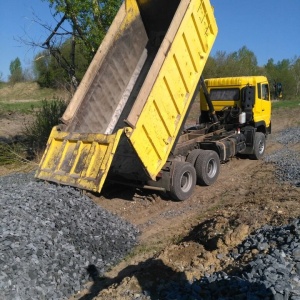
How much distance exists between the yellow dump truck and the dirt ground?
476 millimetres

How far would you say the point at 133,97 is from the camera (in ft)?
28.1

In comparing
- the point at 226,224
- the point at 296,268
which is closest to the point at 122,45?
the point at 226,224

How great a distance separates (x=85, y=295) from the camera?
4586 millimetres

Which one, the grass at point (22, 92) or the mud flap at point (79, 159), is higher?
the grass at point (22, 92)

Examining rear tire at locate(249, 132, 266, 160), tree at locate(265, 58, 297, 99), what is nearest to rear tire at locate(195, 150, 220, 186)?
rear tire at locate(249, 132, 266, 160)

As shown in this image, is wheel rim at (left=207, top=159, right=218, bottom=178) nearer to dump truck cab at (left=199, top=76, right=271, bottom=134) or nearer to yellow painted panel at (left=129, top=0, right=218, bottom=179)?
yellow painted panel at (left=129, top=0, right=218, bottom=179)

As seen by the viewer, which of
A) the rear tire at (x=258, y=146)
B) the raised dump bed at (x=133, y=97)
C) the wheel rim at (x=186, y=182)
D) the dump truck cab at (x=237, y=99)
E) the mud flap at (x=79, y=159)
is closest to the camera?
the mud flap at (x=79, y=159)

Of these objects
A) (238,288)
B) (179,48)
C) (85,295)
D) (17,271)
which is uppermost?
(179,48)

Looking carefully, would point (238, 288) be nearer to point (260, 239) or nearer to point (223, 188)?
point (260, 239)

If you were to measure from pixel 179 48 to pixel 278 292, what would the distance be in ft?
16.0

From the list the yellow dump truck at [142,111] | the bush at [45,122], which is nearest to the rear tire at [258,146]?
the yellow dump truck at [142,111]

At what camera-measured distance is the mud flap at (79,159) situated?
19.9ft

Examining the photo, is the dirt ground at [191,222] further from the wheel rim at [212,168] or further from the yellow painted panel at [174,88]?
the yellow painted panel at [174,88]

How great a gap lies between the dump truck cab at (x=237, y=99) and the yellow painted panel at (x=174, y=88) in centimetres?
263
